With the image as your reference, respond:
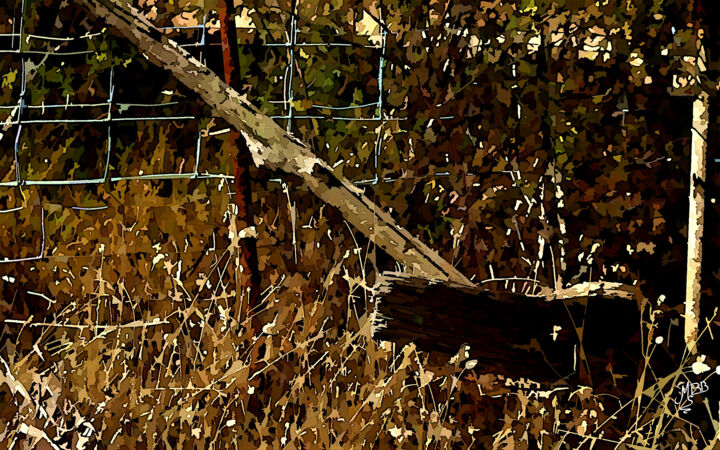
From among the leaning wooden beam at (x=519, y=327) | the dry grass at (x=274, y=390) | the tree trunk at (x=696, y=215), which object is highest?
the tree trunk at (x=696, y=215)

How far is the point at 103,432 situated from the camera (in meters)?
2.00

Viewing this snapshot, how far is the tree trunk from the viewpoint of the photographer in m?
1.14

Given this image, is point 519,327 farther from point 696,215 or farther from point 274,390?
point 274,390

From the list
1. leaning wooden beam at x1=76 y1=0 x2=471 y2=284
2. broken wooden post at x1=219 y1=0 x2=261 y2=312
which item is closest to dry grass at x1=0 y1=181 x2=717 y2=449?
broken wooden post at x1=219 y1=0 x2=261 y2=312

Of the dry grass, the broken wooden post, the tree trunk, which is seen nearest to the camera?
the tree trunk

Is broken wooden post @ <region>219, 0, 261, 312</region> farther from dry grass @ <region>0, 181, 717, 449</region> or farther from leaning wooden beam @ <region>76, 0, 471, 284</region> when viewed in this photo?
leaning wooden beam @ <region>76, 0, 471, 284</region>

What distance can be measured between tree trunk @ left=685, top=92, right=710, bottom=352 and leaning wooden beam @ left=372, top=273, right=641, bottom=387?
9 centimetres

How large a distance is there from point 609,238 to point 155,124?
245 centimetres

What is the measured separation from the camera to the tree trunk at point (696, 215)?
1.14m

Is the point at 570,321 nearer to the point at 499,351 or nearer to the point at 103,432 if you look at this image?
the point at 499,351

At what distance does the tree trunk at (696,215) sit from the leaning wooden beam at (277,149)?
479 mm

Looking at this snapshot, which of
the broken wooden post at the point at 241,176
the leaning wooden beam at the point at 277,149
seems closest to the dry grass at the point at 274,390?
the broken wooden post at the point at 241,176

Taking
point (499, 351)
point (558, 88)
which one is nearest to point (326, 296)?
point (499, 351)

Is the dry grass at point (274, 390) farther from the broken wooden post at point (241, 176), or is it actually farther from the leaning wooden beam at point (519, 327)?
the leaning wooden beam at point (519, 327)
